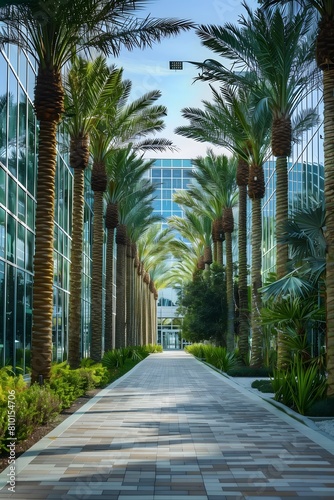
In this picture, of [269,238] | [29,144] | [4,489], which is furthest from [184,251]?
[4,489]

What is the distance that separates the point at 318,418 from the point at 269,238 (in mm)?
30179

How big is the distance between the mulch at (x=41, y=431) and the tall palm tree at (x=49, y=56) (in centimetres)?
103

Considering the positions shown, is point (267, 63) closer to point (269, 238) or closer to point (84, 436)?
point (84, 436)

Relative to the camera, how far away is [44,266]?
585 inches

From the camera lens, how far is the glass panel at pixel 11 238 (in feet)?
65.7

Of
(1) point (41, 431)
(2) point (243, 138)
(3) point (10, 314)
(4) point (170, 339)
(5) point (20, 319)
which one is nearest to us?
(1) point (41, 431)

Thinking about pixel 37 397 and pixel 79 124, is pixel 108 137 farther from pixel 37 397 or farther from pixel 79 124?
pixel 37 397

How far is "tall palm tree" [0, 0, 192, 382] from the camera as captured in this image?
1461 centimetres

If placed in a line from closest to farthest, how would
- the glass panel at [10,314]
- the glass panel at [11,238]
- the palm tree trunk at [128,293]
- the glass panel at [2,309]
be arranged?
the glass panel at [2,309] → the glass panel at [10,314] → the glass panel at [11,238] → the palm tree trunk at [128,293]

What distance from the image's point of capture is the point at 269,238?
4269 centimetres

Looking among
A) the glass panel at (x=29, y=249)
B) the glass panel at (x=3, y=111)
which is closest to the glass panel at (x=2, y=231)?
the glass panel at (x=3, y=111)

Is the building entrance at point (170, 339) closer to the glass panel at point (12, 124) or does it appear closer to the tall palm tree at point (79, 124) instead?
the tall palm tree at point (79, 124)

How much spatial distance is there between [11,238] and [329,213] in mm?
9835

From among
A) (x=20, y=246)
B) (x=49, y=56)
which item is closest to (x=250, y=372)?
(x=20, y=246)
